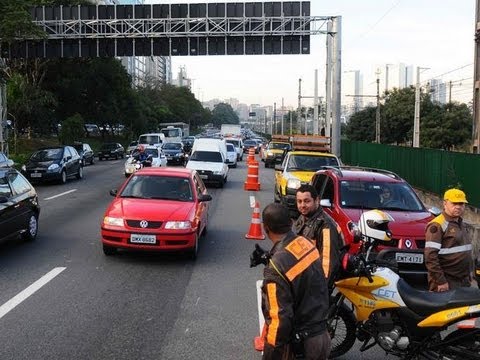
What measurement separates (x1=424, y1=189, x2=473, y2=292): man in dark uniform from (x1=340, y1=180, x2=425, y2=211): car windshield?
13.1 feet

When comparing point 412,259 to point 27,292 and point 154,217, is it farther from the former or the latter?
point 27,292

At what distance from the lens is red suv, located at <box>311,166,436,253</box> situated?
29.1 ft

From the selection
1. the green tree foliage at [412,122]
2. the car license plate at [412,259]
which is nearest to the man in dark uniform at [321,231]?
the car license plate at [412,259]

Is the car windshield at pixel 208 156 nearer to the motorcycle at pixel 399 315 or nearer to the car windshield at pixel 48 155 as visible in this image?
the car windshield at pixel 48 155

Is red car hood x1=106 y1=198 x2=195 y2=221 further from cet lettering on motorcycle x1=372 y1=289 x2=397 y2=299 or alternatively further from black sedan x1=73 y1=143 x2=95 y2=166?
black sedan x1=73 y1=143 x2=95 y2=166

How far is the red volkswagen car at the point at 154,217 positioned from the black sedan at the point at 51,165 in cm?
1402

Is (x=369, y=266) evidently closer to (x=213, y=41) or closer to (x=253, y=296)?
Result: (x=253, y=296)

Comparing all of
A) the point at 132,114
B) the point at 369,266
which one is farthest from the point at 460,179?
the point at 132,114

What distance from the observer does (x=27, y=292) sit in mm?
7707

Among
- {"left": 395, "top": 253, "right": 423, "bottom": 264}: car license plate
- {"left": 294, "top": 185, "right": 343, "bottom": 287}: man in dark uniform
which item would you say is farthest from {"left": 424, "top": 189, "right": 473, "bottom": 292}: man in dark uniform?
{"left": 395, "top": 253, "right": 423, "bottom": 264}: car license plate

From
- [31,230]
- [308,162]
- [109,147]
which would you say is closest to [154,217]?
[31,230]

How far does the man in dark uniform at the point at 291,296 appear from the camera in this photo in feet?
11.2

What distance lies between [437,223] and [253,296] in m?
2.90

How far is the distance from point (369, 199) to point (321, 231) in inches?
205
